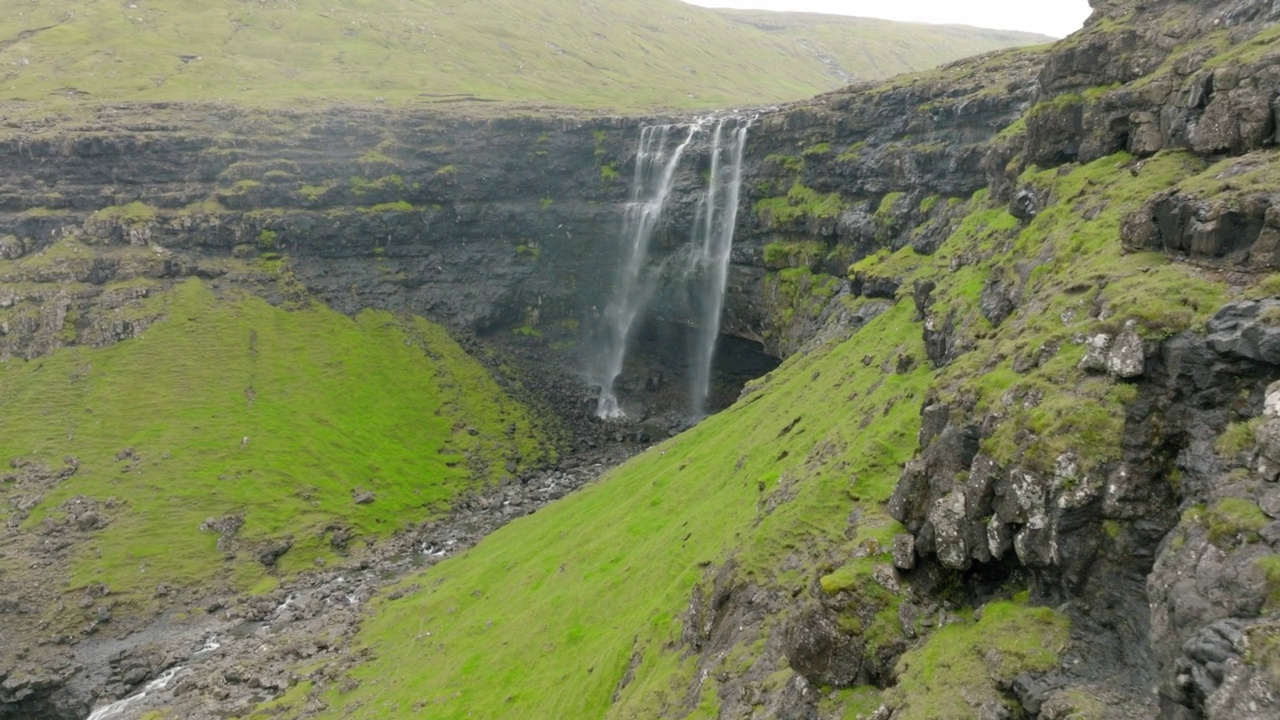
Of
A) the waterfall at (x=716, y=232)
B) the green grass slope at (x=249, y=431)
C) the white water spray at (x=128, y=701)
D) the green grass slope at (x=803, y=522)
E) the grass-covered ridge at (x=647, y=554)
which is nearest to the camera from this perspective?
the green grass slope at (x=803, y=522)

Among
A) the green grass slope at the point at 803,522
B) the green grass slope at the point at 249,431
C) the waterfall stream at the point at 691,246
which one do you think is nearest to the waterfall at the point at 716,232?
the waterfall stream at the point at 691,246

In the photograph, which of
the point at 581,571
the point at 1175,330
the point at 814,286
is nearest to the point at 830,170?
the point at 814,286

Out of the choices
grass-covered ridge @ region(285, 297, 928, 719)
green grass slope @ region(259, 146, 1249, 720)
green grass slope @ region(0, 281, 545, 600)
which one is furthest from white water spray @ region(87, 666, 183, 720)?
grass-covered ridge @ region(285, 297, 928, 719)

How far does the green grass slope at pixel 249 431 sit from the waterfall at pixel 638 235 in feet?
53.3

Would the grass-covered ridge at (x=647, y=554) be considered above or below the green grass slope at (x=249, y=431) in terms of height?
above

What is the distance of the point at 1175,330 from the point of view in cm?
2083

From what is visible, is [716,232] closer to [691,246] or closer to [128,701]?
[691,246]

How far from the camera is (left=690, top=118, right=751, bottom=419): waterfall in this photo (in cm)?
10419

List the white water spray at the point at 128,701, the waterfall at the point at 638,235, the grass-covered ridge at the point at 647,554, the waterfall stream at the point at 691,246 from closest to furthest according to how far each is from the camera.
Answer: the grass-covered ridge at the point at 647,554
the white water spray at the point at 128,701
the waterfall stream at the point at 691,246
the waterfall at the point at 638,235

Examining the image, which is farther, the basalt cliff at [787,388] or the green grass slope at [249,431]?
the green grass slope at [249,431]

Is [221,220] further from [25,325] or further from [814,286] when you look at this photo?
[814,286]

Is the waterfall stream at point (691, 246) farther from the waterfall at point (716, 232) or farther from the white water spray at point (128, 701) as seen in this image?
the white water spray at point (128, 701)

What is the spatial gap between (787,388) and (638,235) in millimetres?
54650

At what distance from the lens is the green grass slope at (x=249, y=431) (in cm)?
7900
